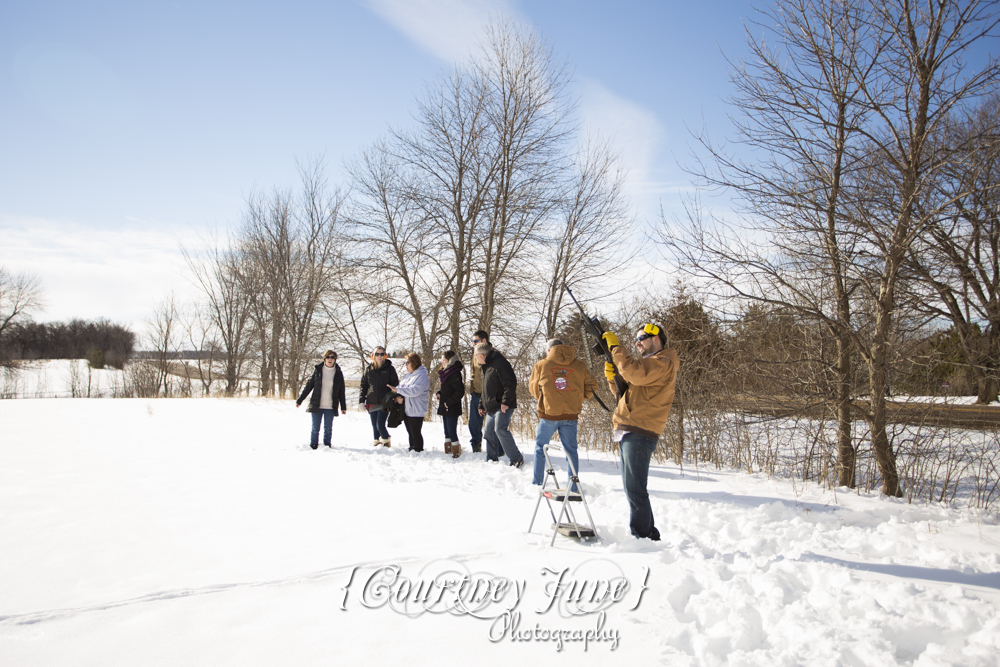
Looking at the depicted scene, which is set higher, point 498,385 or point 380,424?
point 498,385

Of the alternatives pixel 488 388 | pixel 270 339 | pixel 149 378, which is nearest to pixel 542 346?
pixel 488 388

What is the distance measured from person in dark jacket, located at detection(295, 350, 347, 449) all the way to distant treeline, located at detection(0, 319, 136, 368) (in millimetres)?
47970

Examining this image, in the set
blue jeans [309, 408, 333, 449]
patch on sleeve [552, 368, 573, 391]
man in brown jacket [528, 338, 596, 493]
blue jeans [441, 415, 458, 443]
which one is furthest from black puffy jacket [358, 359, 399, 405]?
patch on sleeve [552, 368, 573, 391]

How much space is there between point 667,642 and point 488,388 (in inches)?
214

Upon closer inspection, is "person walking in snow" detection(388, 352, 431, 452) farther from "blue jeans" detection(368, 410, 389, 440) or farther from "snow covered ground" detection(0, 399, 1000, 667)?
"snow covered ground" detection(0, 399, 1000, 667)

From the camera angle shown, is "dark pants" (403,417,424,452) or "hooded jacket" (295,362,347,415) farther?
"hooded jacket" (295,362,347,415)

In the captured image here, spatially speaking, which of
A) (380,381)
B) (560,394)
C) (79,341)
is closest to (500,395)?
(560,394)

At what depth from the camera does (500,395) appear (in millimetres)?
8258

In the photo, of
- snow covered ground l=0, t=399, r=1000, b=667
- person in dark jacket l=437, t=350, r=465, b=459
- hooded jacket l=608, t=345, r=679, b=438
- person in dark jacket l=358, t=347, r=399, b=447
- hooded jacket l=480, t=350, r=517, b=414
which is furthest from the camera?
person in dark jacket l=358, t=347, r=399, b=447

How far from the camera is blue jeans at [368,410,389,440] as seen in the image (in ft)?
34.0

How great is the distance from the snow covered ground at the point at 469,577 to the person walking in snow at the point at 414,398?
104 inches

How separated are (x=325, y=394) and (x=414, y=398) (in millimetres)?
1756

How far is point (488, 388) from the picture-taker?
8.23 meters

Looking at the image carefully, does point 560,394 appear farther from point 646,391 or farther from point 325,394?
point 325,394
